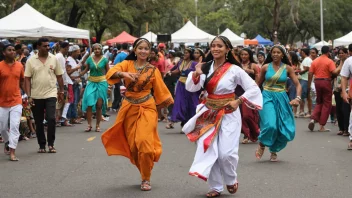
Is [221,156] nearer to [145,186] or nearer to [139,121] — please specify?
[145,186]

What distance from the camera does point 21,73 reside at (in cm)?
1182

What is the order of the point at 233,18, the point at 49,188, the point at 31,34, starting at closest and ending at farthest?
the point at 49,188 < the point at 31,34 < the point at 233,18

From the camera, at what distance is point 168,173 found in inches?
402

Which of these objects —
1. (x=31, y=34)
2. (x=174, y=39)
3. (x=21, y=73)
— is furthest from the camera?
(x=174, y=39)

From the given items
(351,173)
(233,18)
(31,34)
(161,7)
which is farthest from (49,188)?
(233,18)

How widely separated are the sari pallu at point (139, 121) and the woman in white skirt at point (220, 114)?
26.3 inches

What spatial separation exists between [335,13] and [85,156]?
63.0m

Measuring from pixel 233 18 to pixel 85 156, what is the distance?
7268 cm

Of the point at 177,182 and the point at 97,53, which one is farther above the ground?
the point at 97,53

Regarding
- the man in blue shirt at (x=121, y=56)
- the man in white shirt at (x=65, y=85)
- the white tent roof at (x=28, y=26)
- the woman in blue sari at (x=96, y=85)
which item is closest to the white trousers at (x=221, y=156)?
the woman in blue sari at (x=96, y=85)

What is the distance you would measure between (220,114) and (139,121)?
3.76 feet

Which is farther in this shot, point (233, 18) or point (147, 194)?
point (233, 18)

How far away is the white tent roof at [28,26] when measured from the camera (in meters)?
21.2

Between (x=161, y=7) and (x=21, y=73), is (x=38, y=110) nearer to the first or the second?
(x=21, y=73)
